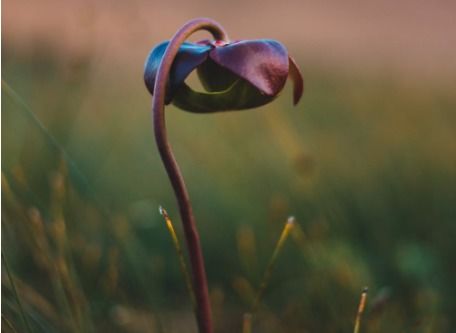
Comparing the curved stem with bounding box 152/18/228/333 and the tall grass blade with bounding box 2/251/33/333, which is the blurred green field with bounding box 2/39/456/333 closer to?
the tall grass blade with bounding box 2/251/33/333

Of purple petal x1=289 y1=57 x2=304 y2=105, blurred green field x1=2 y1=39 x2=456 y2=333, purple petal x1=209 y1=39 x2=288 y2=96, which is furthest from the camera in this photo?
blurred green field x1=2 y1=39 x2=456 y2=333

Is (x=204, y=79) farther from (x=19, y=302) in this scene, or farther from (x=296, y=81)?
(x=19, y=302)

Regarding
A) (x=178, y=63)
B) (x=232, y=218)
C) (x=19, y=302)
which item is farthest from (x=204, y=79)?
(x=232, y=218)

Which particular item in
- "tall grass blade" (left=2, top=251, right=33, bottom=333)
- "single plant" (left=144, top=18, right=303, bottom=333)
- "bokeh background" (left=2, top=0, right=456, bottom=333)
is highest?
"single plant" (left=144, top=18, right=303, bottom=333)

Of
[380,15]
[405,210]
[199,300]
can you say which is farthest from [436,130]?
[380,15]

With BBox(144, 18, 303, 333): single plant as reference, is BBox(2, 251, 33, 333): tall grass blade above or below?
below

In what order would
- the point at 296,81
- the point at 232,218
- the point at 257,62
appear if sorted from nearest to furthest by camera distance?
the point at 257,62, the point at 296,81, the point at 232,218

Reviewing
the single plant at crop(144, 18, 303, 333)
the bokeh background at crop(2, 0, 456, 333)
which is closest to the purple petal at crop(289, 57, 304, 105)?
the single plant at crop(144, 18, 303, 333)
